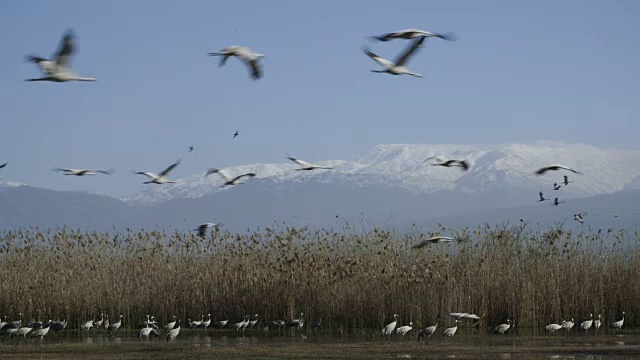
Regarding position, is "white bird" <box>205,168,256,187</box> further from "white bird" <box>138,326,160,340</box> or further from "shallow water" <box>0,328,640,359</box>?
"white bird" <box>138,326,160,340</box>

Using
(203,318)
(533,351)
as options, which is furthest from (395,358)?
(203,318)

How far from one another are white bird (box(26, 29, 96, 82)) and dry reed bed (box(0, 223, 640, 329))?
1194cm

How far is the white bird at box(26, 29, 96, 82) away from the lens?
50.4 ft

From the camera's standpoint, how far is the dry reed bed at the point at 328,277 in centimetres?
2572

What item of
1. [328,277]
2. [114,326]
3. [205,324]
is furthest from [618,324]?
[114,326]

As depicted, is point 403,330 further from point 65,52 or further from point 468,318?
point 65,52

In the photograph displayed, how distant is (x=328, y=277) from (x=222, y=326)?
2.92 metres

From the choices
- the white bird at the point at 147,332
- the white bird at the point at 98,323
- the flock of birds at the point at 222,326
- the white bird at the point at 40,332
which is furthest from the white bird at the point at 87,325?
the white bird at the point at 147,332

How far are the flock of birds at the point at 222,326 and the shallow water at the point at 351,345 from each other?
210 mm

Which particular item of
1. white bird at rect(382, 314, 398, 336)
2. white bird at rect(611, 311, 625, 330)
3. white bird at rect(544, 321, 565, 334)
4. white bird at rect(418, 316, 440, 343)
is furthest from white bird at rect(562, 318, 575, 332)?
white bird at rect(382, 314, 398, 336)

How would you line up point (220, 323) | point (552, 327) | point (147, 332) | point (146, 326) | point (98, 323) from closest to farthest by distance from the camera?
1. point (552, 327)
2. point (147, 332)
3. point (146, 326)
4. point (98, 323)
5. point (220, 323)

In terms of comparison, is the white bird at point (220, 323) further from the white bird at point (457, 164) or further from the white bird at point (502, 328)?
the white bird at point (457, 164)

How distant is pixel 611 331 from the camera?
80.1 ft

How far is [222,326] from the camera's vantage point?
26719mm
